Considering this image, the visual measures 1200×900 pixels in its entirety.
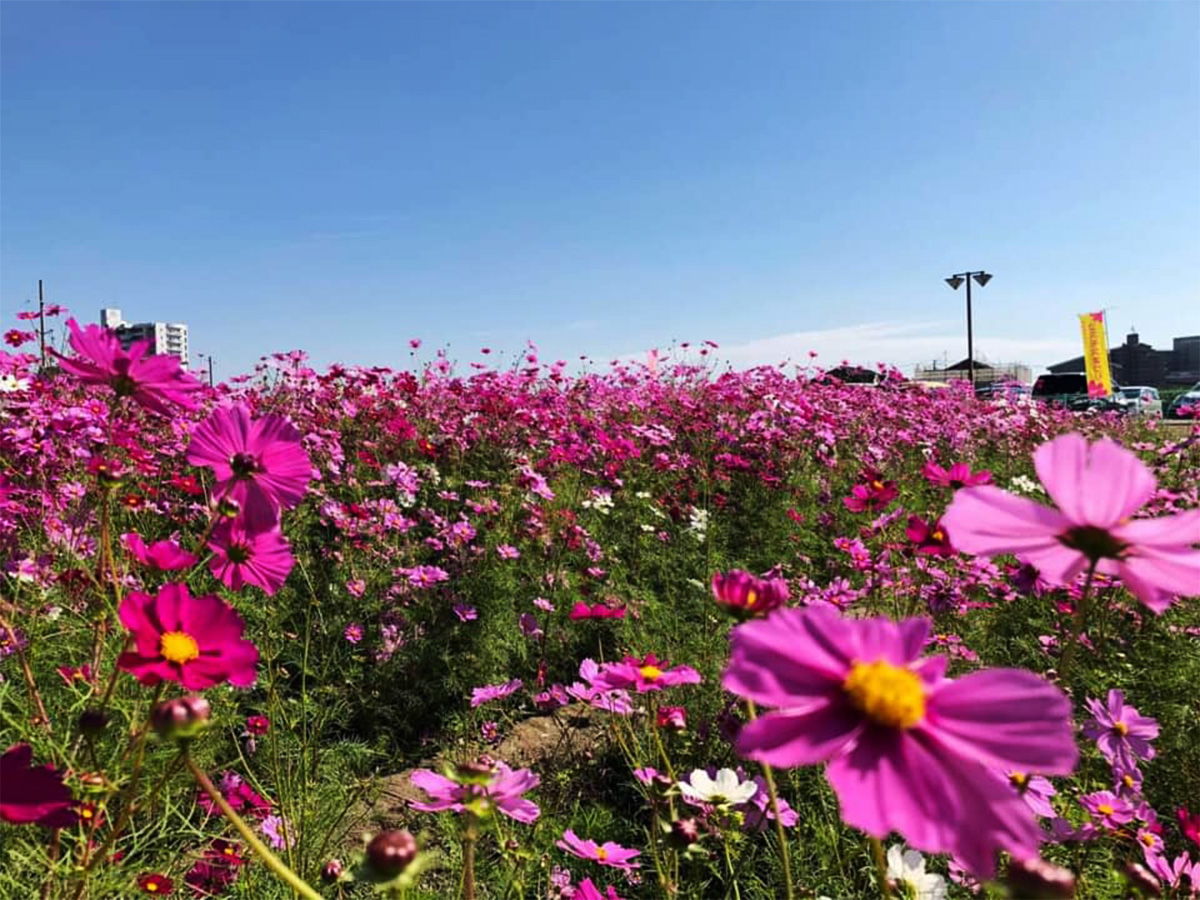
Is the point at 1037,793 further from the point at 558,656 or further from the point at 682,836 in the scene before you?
the point at 558,656

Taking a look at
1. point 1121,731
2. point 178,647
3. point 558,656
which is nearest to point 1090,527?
point 178,647

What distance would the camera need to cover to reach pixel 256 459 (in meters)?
0.67

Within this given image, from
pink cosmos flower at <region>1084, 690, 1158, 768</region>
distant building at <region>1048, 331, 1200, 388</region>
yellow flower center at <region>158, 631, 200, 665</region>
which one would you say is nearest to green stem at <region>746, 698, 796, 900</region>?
yellow flower center at <region>158, 631, 200, 665</region>

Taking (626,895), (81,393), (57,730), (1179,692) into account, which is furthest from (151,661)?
(81,393)

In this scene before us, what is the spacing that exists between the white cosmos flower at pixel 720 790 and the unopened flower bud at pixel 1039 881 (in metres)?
0.54

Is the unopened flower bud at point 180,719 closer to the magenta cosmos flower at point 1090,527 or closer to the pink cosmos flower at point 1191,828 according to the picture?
the magenta cosmos flower at point 1090,527

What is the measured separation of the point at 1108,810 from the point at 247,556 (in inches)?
47.1

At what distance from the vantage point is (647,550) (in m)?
3.41

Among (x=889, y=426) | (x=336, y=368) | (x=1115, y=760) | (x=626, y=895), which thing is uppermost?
(x=336, y=368)

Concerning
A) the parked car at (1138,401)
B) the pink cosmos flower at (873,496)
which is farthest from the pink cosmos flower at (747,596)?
the parked car at (1138,401)

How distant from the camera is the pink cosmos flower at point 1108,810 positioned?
1016mm

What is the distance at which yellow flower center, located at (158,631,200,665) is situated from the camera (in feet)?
1.90

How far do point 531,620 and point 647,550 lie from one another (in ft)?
4.36

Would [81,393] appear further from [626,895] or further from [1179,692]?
[1179,692]
